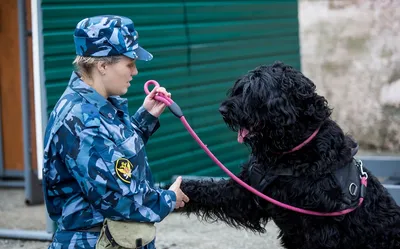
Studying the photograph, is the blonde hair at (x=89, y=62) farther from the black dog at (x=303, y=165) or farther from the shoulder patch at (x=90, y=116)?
the black dog at (x=303, y=165)

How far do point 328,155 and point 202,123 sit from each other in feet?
11.6

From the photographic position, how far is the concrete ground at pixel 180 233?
200 inches

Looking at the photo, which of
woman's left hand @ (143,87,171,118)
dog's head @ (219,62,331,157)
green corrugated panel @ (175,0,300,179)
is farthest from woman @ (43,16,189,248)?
green corrugated panel @ (175,0,300,179)

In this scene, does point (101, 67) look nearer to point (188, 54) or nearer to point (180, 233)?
point (180, 233)

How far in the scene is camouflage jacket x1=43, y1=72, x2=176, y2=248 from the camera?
271 centimetres

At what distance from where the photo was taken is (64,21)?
5.09 metres

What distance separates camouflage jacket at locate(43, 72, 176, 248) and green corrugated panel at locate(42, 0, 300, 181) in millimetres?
2216

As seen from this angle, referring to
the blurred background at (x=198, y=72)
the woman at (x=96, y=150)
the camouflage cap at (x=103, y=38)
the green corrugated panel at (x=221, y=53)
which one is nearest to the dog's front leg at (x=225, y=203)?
the woman at (x=96, y=150)

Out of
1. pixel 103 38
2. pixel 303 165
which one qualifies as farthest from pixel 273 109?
pixel 103 38

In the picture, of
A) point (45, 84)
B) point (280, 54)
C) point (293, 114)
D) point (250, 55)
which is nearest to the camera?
point (293, 114)

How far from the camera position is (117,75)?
285 centimetres

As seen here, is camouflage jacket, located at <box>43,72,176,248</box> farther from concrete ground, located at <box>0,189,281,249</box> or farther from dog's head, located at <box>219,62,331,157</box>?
concrete ground, located at <box>0,189,281,249</box>

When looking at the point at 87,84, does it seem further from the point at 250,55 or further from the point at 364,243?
the point at 250,55

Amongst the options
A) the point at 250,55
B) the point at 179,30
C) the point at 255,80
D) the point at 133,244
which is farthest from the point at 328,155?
the point at 250,55
